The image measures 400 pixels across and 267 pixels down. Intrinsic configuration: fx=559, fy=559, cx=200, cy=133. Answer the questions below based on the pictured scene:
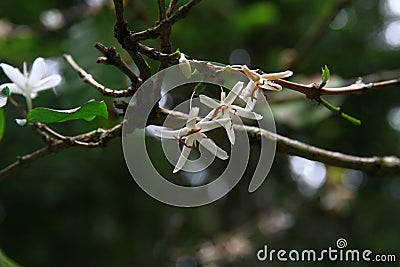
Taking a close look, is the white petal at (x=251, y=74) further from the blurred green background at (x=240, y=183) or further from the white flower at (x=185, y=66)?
the blurred green background at (x=240, y=183)

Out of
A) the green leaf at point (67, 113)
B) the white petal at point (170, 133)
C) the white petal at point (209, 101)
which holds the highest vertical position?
the green leaf at point (67, 113)

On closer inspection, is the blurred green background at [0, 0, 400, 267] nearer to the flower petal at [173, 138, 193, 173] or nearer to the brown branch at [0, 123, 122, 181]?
the brown branch at [0, 123, 122, 181]

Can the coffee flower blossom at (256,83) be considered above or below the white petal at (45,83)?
below

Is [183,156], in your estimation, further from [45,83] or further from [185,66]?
[45,83]

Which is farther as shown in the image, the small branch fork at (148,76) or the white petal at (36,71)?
the white petal at (36,71)

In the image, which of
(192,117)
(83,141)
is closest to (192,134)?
(192,117)

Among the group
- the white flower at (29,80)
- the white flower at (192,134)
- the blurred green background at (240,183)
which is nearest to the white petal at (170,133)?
the white flower at (192,134)

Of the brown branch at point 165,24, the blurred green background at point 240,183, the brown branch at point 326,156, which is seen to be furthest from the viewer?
the blurred green background at point 240,183

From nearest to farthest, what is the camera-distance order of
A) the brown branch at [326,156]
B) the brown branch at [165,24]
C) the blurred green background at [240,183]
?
Result: the brown branch at [165,24], the brown branch at [326,156], the blurred green background at [240,183]
